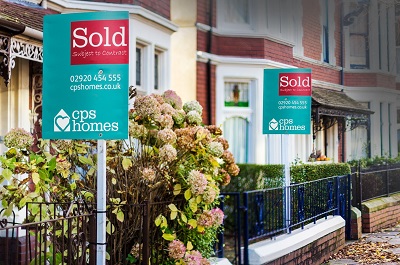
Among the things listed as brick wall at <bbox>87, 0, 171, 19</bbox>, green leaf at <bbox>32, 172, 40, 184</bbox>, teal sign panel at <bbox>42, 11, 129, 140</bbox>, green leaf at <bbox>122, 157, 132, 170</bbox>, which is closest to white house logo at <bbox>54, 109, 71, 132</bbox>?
teal sign panel at <bbox>42, 11, 129, 140</bbox>

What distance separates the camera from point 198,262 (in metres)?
5.50

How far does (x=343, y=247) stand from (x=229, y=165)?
174 inches

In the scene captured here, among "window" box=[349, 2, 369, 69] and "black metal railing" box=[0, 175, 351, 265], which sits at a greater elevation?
"window" box=[349, 2, 369, 69]

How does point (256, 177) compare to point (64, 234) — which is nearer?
point (64, 234)

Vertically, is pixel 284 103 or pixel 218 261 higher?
pixel 284 103

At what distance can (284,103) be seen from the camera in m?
8.87

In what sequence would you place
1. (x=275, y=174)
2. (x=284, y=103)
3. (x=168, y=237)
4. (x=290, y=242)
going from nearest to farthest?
(x=168, y=237), (x=290, y=242), (x=284, y=103), (x=275, y=174)

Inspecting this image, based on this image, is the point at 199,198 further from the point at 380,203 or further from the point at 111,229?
the point at 380,203

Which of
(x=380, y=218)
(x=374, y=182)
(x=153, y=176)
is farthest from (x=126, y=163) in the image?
(x=374, y=182)

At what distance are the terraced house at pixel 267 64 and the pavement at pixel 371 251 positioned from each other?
51.3 inches

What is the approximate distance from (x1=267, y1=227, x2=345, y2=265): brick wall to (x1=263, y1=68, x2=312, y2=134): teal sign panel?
1270 mm

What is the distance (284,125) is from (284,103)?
238 mm

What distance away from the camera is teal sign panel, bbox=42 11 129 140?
441 cm

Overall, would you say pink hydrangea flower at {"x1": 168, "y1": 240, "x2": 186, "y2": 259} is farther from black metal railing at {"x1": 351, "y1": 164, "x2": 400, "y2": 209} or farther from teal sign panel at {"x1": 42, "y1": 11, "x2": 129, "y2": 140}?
black metal railing at {"x1": 351, "y1": 164, "x2": 400, "y2": 209}
